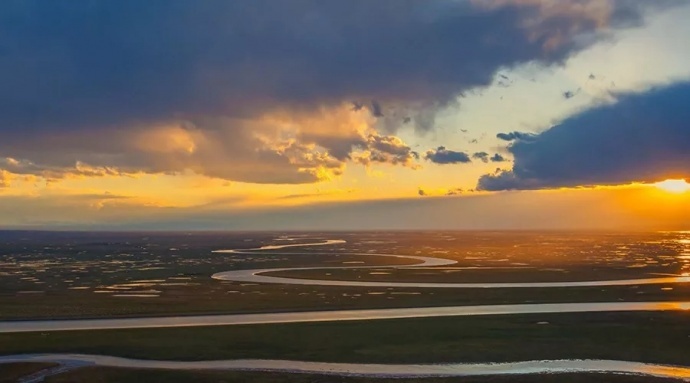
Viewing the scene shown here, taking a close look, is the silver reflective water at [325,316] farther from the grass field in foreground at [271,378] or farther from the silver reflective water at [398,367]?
the grass field in foreground at [271,378]

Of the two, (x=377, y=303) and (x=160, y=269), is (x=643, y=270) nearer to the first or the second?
(x=377, y=303)

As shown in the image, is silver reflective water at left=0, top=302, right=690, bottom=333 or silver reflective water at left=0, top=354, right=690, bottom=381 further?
silver reflective water at left=0, top=302, right=690, bottom=333

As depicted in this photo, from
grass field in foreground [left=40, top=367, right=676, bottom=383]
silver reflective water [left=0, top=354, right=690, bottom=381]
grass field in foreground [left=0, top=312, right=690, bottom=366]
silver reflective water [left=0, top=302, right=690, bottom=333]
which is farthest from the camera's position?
silver reflective water [left=0, top=302, right=690, bottom=333]

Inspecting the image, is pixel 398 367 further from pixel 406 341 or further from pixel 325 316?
pixel 325 316

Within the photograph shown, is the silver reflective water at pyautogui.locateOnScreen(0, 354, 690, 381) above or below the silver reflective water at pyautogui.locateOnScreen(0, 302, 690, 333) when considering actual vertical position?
below

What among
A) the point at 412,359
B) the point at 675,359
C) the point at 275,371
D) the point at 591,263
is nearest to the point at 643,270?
the point at 591,263

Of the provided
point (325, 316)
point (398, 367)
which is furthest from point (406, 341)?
point (325, 316)

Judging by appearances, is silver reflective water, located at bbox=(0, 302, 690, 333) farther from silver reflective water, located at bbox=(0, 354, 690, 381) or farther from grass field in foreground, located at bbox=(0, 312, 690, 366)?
silver reflective water, located at bbox=(0, 354, 690, 381)

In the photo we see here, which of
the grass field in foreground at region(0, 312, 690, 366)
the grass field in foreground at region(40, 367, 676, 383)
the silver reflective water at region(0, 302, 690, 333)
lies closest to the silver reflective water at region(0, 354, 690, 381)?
the grass field in foreground at region(40, 367, 676, 383)
